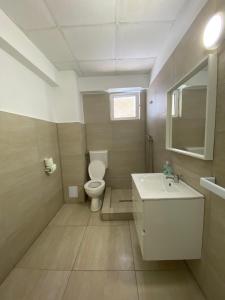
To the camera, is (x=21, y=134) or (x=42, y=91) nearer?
(x=21, y=134)

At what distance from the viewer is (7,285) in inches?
53.2

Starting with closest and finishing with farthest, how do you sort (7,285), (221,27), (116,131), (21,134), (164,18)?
1. (221,27)
2. (7,285)
3. (164,18)
4. (21,134)
5. (116,131)

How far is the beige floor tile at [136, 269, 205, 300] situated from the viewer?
122 centimetres

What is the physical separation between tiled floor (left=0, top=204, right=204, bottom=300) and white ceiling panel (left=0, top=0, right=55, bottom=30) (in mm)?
2408

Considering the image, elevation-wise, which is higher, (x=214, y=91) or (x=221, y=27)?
(x=221, y=27)

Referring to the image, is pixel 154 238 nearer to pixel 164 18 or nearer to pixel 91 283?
pixel 91 283

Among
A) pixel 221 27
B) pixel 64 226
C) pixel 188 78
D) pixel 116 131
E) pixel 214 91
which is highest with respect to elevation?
pixel 221 27

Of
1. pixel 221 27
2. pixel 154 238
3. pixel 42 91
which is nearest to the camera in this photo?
pixel 221 27

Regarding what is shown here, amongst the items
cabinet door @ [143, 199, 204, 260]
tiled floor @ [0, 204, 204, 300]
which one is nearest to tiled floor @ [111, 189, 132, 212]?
tiled floor @ [0, 204, 204, 300]

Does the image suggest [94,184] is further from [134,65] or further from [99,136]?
[134,65]

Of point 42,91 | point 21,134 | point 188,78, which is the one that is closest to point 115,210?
point 21,134

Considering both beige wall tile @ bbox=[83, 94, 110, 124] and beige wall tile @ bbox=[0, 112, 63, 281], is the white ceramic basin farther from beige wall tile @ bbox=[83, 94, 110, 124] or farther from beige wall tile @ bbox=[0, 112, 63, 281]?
beige wall tile @ bbox=[83, 94, 110, 124]

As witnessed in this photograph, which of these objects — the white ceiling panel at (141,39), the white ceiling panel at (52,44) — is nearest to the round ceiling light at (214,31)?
the white ceiling panel at (141,39)

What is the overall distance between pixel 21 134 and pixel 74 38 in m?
1.27
